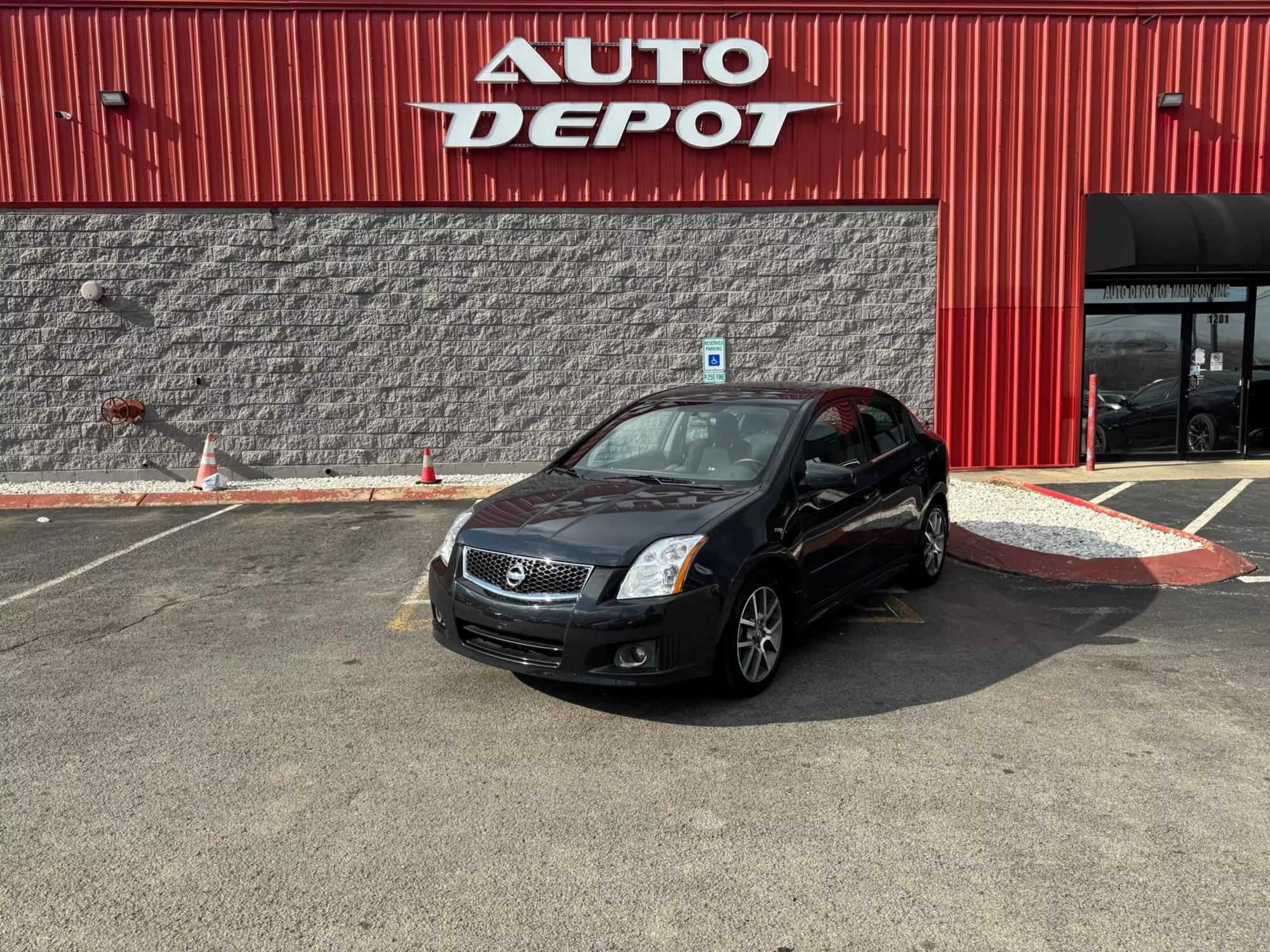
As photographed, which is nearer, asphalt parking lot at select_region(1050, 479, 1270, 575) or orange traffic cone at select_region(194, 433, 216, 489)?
asphalt parking lot at select_region(1050, 479, 1270, 575)

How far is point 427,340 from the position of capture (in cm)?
1263

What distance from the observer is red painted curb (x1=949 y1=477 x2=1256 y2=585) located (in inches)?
275

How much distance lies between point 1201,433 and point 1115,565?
8179 millimetres

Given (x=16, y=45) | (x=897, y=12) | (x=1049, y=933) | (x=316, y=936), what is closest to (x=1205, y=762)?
(x=1049, y=933)

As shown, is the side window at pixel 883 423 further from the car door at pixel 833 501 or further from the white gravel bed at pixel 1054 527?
the white gravel bed at pixel 1054 527

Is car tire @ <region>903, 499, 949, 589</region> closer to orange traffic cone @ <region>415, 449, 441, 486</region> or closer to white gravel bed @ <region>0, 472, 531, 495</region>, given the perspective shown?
white gravel bed @ <region>0, 472, 531, 495</region>

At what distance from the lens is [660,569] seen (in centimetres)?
422

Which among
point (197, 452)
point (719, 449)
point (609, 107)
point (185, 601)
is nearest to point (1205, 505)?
point (719, 449)

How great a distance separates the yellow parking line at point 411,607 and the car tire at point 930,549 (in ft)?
11.3

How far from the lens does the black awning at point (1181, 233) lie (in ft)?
39.6

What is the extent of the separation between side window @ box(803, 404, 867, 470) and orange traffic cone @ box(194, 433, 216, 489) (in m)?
9.06

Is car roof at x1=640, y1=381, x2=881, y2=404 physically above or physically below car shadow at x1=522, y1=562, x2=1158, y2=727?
above

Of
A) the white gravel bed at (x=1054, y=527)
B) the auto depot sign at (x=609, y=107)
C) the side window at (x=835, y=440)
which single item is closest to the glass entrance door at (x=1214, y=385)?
the white gravel bed at (x=1054, y=527)

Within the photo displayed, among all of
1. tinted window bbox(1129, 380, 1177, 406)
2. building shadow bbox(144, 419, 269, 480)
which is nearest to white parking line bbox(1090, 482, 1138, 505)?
tinted window bbox(1129, 380, 1177, 406)
